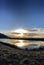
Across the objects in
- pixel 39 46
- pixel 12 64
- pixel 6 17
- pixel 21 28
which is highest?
pixel 6 17

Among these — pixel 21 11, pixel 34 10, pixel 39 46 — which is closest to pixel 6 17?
pixel 21 11

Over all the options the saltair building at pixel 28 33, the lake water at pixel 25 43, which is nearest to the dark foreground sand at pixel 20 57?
the lake water at pixel 25 43

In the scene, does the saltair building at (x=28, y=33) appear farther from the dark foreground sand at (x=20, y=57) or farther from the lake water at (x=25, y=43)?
the dark foreground sand at (x=20, y=57)

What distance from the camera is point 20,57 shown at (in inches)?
76.6

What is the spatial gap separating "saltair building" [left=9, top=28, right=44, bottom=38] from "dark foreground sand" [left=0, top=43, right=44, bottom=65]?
174 mm

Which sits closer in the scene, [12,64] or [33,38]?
[12,64]

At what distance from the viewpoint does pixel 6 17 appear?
2.06 metres

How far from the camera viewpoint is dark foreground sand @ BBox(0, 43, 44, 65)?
1.88 m

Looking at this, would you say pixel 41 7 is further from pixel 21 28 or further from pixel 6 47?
pixel 6 47

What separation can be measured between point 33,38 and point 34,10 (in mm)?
321

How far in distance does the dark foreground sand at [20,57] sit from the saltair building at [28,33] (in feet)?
0.57

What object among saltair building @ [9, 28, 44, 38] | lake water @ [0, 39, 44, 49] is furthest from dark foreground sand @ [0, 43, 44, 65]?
saltair building @ [9, 28, 44, 38]

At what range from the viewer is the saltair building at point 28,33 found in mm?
2041

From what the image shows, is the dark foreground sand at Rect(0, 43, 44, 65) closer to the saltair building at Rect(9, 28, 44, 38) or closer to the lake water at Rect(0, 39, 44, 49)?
the lake water at Rect(0, 39, 44, 49)
